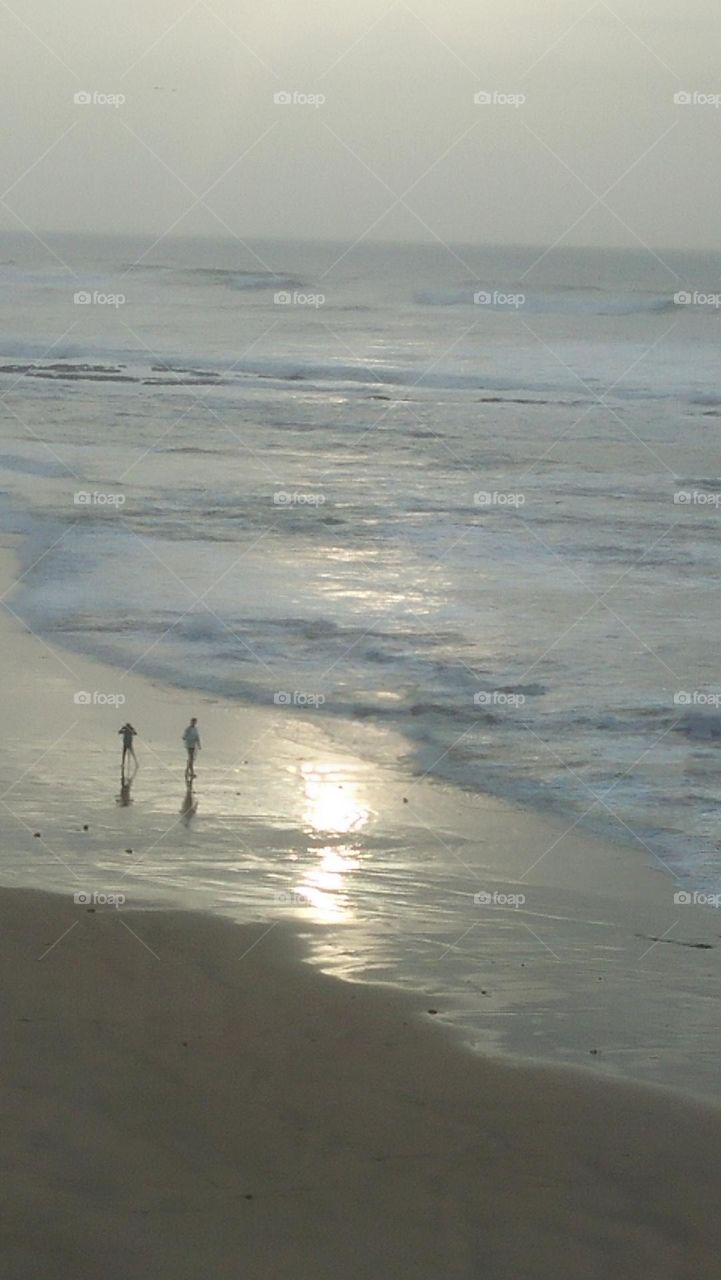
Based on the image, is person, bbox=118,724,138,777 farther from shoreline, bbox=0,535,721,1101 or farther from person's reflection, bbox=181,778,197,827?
person's reflection, bbox=181,778,197,827

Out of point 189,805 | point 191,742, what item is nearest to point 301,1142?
point 189,805

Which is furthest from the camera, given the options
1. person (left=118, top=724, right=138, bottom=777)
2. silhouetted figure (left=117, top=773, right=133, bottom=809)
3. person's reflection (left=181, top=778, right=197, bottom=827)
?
person (left=118, top=724, right=138, bottom=777)

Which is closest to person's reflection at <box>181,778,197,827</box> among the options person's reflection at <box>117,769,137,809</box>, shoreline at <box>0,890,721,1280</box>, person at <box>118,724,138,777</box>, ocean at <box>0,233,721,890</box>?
person's reflection at <box>117,769,137,809</box>

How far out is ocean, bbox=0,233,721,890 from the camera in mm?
14211

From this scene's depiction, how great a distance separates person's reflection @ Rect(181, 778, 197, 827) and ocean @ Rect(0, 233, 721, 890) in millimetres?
2309

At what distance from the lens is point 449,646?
17.2 meters

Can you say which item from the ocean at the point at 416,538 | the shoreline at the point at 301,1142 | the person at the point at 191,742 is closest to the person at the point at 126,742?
the person at the point at 191,742

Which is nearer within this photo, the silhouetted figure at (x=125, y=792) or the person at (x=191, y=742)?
the silhouetted figure at (x=125, y=792)

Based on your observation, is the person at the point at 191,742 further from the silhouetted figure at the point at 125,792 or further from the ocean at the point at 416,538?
the ocean at the point at 416,538

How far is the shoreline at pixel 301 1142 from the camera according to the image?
19.6ft

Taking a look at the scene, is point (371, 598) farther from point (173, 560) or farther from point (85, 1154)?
point (85, 1154)

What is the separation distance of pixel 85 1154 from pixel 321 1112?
1179 mm

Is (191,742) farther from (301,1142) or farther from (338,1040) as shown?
(301,1142)

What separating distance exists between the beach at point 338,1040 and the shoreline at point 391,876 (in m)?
0.03
